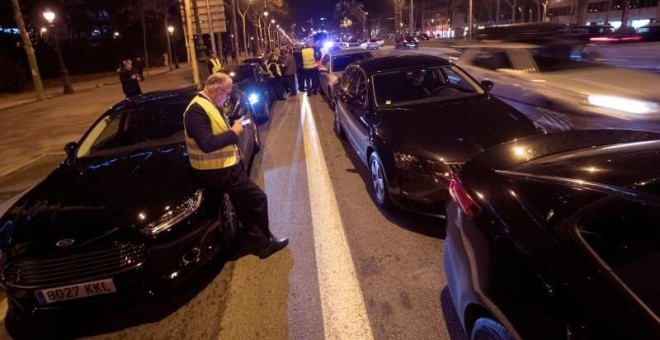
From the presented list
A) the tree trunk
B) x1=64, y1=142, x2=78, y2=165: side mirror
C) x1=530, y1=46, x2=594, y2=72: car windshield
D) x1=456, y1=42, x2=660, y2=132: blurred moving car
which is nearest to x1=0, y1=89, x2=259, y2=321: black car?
x1=64, y1=142, x2=78, y2=165: side mirror

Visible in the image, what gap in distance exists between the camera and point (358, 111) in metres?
5.95

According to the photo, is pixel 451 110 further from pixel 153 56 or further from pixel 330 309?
pixel 153 56

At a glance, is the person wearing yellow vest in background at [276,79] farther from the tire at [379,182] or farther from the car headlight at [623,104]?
the car headlight at [623,104]

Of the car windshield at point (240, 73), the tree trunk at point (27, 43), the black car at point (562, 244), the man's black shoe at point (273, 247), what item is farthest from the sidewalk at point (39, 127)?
the black car at point (562, 244)

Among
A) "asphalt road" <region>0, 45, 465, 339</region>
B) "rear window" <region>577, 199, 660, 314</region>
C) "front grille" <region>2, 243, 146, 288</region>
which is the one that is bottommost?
"asphalt road" <region>0, 45, 465, 339</region>

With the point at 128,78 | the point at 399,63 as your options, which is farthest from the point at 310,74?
the point at 399,63

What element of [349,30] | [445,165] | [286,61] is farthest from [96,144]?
[349,30]

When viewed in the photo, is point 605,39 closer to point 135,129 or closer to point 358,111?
point 358,111

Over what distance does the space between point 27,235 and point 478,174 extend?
126 inches

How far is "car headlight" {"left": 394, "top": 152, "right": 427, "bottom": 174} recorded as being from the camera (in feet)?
13.9

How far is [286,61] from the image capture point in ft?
51.9

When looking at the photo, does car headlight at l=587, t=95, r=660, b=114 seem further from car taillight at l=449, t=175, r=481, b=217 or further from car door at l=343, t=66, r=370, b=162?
car taillight at l=449, t=175, r=481, b=217

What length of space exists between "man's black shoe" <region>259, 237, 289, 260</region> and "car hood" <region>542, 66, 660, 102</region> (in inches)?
170

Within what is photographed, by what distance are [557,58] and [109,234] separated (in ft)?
22.6
